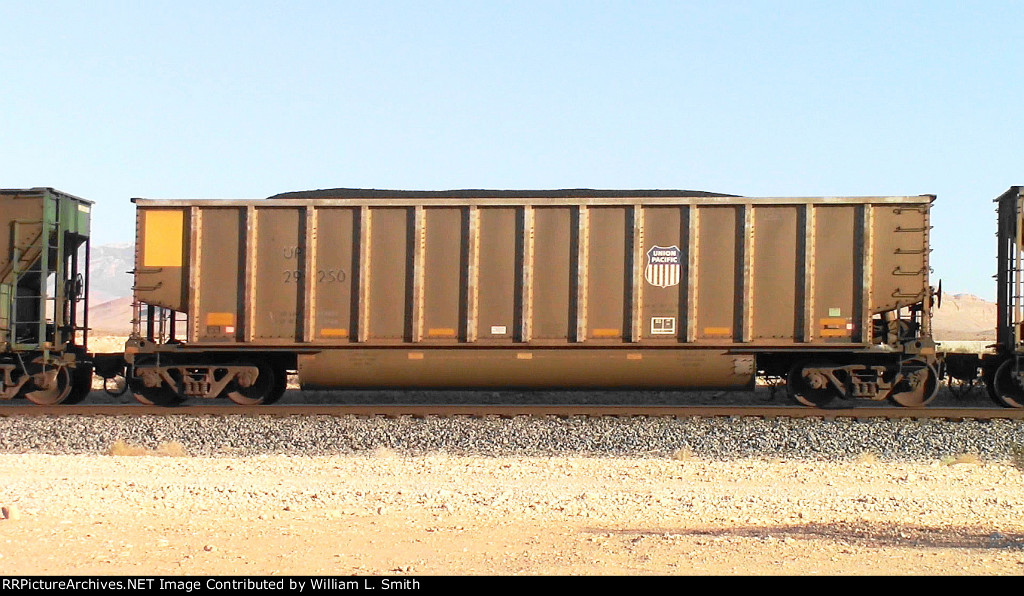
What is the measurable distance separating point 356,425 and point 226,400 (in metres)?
4.23

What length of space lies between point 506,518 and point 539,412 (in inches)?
273

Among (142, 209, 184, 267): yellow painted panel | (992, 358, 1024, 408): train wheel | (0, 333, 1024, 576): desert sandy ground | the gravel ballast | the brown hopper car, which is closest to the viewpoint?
(0, 333, 1024, 576): desert sandy ground

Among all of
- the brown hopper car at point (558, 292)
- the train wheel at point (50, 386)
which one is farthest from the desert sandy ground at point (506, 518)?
the train wheel at point (50, 386)

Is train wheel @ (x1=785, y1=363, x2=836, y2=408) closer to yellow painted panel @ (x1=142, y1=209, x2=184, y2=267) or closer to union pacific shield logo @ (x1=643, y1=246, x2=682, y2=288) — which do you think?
union pacific shield logo @ (x1=643, y1=246, x2=682, y2=288)

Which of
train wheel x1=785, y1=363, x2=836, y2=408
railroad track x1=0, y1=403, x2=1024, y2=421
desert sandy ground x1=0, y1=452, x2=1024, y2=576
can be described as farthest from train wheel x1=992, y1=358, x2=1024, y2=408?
desert sandy ground x1=0, y1=452, x2=1024, y2=576

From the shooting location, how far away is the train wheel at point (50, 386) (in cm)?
1534

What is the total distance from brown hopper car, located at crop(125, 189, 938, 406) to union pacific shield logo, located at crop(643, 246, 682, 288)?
0.02 m

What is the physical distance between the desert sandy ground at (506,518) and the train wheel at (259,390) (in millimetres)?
4966

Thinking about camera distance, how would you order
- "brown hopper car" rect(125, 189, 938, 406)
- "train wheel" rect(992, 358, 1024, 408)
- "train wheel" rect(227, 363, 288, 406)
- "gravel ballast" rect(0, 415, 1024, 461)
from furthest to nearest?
"train wheel" rect(227, 363, 288, 406) < "train wheel" rect(992, 358, 1024, 408) < "brown hopper car" rect(125, 189, 938, 406) < "gravel ballast" rect(0, 415, 1024, 461)

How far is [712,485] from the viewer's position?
29.3 ft

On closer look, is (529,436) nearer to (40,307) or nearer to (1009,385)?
(1009,385)

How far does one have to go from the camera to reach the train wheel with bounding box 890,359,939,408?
14.6m

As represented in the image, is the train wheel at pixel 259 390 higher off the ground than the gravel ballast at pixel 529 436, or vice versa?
the train wheel at pixel 259 390

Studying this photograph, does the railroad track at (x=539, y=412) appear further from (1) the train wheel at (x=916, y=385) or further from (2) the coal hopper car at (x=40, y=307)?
(2) the coal hopper car at (x=40, y=307)
